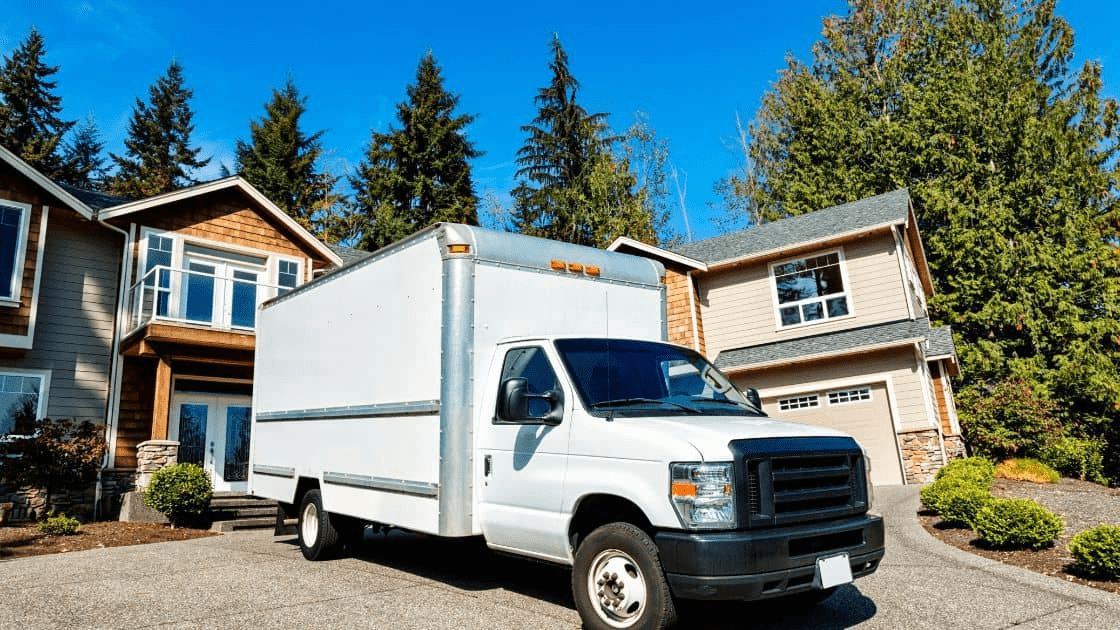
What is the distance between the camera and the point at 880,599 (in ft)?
20.1

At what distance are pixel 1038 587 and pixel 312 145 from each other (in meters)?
39.0

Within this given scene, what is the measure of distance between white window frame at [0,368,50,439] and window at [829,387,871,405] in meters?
16.8

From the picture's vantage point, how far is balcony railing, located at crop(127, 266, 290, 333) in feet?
48.1

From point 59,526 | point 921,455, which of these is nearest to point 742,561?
point 59,526

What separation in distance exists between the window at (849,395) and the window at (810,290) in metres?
2.07

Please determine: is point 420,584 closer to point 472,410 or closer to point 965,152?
point 472,410

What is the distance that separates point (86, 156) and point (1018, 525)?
4972 cm

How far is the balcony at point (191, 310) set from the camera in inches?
544

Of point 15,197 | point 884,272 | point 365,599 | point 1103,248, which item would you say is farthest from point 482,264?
point 1103,248

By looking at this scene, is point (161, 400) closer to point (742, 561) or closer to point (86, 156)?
point (742, 561)

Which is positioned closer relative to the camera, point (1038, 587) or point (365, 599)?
point (365, 599)

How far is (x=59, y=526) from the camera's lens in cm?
1165

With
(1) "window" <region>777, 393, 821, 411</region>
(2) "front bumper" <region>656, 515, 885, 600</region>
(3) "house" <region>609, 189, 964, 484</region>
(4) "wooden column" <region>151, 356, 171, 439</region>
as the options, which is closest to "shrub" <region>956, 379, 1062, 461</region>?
(3) "house" <region>609, 189, 964, 484</region>

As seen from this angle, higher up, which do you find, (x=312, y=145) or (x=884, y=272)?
(x=312, y=145)
